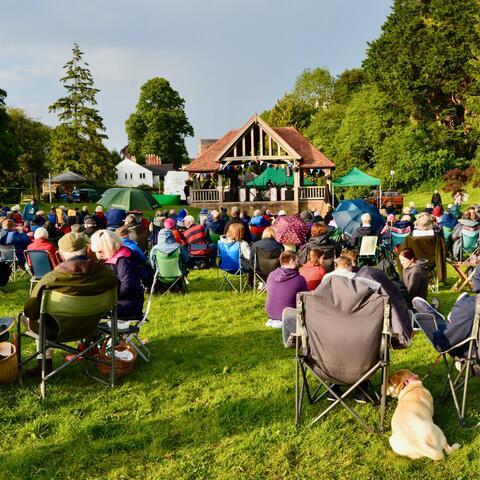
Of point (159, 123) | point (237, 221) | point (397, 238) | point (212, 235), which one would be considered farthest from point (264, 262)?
point (159, 123)

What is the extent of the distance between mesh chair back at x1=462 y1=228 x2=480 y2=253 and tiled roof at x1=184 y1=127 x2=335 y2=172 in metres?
19.6

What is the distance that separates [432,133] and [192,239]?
37.2 metres

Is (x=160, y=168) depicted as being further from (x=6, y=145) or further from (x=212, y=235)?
(x=212, y=235)

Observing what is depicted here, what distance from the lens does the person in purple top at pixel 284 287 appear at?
6273 millimetres

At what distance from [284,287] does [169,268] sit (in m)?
3.20

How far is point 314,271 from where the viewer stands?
7.10m

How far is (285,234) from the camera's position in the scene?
915 cm

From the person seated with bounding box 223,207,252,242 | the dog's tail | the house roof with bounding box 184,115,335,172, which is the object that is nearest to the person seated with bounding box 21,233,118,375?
the dog's tail

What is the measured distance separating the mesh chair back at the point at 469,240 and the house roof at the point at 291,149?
64.2ft

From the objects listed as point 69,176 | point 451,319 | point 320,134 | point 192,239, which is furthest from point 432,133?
point 451,319

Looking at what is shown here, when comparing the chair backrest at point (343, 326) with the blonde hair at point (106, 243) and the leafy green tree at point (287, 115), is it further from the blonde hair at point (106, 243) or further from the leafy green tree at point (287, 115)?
the leafy green tree at point (287, 115)

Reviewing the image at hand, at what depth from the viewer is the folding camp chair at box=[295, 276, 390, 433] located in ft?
12.7

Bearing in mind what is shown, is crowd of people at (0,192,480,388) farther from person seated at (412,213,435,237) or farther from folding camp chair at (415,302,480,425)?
folding camp chair at (415,302,480,425)

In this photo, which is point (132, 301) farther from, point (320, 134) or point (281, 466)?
point (320, 134)
